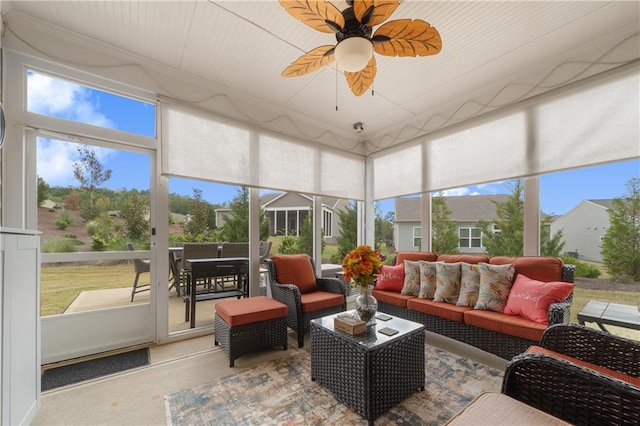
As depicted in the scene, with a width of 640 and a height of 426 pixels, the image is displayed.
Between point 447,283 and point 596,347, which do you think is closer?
point 596,347

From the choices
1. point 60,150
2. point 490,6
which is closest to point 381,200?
point 490,6

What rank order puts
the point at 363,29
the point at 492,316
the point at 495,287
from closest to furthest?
the point at 363,29
the point at 492,316
the point at 495,287

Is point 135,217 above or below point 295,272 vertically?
above

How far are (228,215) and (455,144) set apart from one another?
330cm

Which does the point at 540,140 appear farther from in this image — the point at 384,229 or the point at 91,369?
the point at 91,369

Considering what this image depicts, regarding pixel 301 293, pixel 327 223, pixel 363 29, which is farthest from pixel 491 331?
pixel 327 223

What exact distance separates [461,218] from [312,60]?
2.96 metres

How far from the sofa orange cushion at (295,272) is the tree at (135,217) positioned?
1.48 metres

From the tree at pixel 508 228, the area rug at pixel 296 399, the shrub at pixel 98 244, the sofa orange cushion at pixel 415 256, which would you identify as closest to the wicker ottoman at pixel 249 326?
the area rug at pixel 296 399

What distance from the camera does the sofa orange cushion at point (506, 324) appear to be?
6.75 ft

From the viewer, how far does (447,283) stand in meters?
2.83

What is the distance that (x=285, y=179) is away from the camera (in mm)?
3824

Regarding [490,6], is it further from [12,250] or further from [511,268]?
[12,250]

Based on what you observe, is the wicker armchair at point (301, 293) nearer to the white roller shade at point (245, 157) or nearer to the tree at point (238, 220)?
the tree at point (238, 220)
